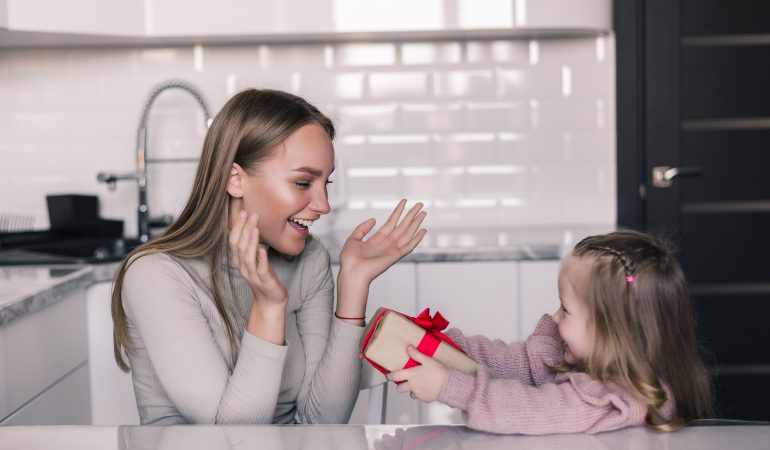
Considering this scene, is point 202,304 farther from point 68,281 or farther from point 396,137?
point 396,137

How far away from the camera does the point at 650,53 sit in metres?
2.98

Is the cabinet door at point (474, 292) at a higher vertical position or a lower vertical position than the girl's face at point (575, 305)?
lower

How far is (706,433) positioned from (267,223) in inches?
31.5

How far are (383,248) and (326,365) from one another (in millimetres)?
215

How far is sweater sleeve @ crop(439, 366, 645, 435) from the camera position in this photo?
37.8 inches

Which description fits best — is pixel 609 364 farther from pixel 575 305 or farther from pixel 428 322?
pixel 428 322

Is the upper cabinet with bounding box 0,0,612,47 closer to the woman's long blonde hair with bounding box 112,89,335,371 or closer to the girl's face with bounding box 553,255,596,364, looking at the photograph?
the woman's long blonde hair with bounding box 112,89,335,371

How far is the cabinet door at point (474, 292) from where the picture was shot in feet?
8.13

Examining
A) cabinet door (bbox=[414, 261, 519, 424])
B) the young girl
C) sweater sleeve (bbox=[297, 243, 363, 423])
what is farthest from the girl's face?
cabinet door (bbox=[414, 261, 519, 424])

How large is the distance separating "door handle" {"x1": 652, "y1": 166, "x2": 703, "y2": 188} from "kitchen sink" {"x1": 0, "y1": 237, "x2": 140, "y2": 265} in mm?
1734

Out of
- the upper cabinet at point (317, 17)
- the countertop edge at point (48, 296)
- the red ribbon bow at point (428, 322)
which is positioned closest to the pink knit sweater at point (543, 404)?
the red ribbon bow at point (428, 322)

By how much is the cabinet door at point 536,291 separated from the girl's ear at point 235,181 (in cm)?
120

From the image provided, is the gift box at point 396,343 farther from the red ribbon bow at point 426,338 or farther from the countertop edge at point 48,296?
the countertop edge at point 48,296

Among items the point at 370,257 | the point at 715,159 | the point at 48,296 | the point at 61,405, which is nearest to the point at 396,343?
the point at 370,257
